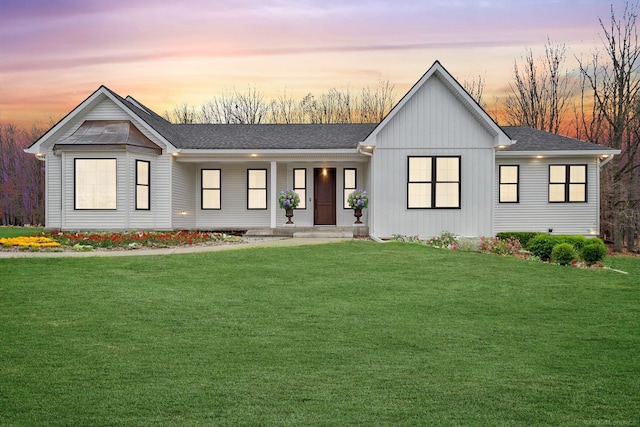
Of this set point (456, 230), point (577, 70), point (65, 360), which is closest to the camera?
point (65, 360)

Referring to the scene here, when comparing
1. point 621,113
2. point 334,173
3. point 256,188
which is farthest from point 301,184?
point 621,113

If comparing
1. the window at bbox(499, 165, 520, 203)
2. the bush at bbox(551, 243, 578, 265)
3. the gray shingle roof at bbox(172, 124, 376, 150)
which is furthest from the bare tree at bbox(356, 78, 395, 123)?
the bush at bbox(551, 243, 578, 265)

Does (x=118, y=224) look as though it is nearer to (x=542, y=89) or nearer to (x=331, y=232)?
(x=331, y=232)

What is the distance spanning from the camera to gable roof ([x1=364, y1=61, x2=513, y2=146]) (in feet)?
59.0

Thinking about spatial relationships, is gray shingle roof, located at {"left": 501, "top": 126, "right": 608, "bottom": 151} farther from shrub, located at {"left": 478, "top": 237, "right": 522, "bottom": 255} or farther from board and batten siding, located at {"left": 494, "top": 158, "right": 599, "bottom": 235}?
shrub, located at {"left": 478, "top": 237, "right": 522, "bottom": 255}

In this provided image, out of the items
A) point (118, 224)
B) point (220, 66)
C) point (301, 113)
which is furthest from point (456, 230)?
point (301, 113)

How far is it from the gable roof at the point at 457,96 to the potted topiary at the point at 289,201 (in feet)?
12.5

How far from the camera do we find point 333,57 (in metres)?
30.8

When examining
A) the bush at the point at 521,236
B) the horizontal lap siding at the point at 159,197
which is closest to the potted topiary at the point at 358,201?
the bush at the point at 521,236

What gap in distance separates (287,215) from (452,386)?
15.8m

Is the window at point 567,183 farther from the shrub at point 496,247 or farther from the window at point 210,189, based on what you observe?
the window at point 210,189

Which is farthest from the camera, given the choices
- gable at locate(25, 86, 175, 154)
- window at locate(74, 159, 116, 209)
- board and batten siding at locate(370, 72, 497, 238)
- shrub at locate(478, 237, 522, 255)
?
gable at locate(25, 86, 175, 154)

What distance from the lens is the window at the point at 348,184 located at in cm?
2195

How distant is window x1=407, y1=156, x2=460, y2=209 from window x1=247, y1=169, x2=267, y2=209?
6.39 meters
